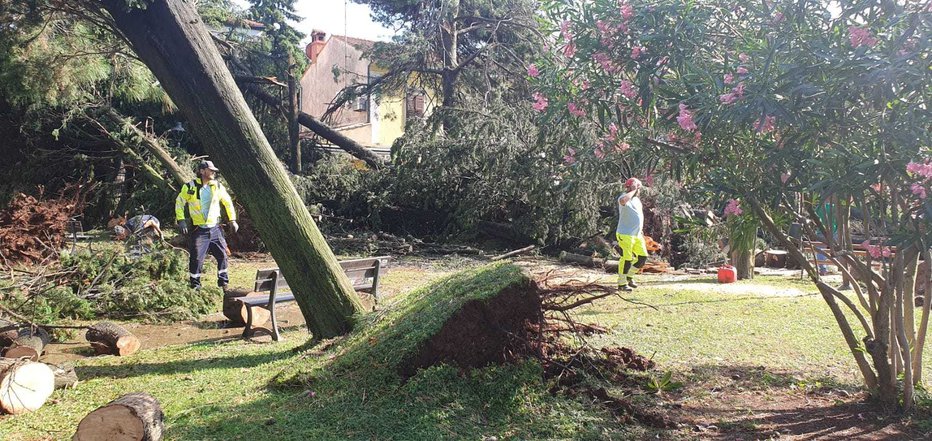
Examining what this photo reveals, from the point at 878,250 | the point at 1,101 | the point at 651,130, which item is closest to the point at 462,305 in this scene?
the point at 651,130

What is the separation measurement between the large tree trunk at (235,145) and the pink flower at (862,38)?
13.9 ft

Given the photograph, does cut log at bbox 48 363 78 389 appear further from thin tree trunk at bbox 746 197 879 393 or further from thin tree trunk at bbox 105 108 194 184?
thin tree trunk at bbox 105 108 194 184

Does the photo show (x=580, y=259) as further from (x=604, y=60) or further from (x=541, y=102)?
(x=604, y=60)

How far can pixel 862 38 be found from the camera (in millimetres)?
3898

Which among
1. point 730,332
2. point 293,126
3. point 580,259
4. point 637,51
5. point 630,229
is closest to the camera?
point 637,51

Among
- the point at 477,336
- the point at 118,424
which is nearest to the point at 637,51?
the point at 477,336

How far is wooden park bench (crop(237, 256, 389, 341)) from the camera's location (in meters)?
7.38

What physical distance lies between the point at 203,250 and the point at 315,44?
3120 centimetres

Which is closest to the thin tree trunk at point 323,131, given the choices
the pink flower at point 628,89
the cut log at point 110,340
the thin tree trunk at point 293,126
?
the thin tree trunk at point 293,126

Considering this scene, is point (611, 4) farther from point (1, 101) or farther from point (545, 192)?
point (1, 101)

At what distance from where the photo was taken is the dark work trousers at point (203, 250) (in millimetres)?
8703

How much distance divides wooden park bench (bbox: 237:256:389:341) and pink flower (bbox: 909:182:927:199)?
523 centimetres

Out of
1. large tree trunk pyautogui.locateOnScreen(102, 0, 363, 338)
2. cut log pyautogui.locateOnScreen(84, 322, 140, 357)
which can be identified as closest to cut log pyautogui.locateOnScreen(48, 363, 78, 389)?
cut log pyautogui.locateOnScreen(84, 322, 140, 357)

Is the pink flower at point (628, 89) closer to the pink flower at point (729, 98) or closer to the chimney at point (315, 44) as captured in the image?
the pink flower at point (729, 98)
